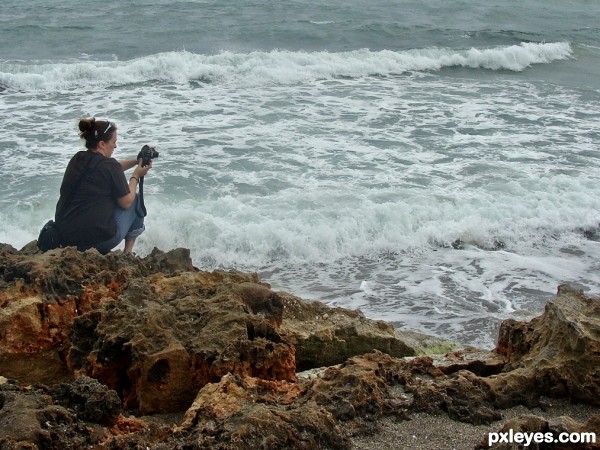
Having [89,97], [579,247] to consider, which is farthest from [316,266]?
[89,97]

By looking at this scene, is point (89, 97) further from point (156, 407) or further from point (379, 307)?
point (156, 407)

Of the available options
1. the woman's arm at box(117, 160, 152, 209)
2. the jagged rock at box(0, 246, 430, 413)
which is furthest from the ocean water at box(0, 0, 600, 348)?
the jagged rock at box(0, 246, 430, 413)

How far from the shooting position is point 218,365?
3467mm

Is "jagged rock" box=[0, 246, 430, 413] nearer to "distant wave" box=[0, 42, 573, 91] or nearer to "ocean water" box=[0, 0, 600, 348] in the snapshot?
"ocean water" box=[0, 0, 600, 348]

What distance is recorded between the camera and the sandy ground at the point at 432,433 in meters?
3.01

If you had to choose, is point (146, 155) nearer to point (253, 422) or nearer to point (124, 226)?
point (124, 226)

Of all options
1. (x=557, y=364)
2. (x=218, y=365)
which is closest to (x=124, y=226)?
(x=218, y=365)

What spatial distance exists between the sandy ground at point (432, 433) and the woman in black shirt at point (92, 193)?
292cm

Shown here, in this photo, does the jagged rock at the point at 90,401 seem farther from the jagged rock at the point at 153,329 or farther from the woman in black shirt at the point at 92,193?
the woman in black shirt at the point at 92,193

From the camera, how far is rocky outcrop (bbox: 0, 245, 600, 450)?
9.34 ft

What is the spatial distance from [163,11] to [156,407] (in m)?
20.4

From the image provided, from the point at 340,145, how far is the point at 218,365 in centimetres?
804

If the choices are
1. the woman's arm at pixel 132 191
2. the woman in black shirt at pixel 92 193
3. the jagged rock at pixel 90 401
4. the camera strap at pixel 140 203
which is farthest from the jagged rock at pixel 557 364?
the camera strap at pixel 140 203

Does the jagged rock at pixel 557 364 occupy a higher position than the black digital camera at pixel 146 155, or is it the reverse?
the black digital camera at pixel 146 155
